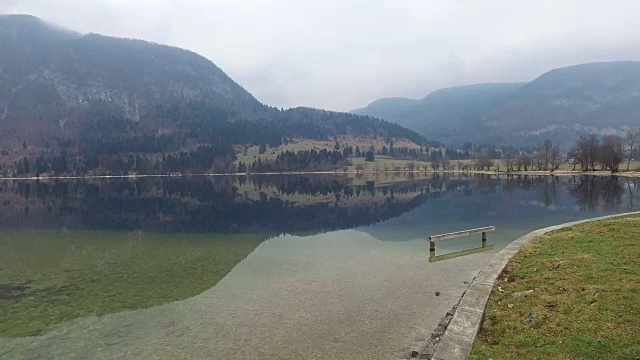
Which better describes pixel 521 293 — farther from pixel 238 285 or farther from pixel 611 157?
pixel 611 157

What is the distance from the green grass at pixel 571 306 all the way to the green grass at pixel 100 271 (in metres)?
21.1

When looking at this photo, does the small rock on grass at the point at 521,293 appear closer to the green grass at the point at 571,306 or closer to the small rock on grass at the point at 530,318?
the green grass at the point at 571,306

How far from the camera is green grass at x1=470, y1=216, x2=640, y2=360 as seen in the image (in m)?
13.3

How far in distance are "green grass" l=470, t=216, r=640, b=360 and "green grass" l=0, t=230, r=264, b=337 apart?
21101 millimetres

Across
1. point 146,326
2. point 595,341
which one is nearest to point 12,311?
point 146,326

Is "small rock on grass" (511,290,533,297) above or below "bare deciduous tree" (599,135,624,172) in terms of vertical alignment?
below

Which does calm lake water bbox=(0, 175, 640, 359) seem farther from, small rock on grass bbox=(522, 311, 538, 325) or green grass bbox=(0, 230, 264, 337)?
small rock on grass bbox=(522, 311, 538, 325)

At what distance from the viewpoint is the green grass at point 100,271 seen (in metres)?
26.8

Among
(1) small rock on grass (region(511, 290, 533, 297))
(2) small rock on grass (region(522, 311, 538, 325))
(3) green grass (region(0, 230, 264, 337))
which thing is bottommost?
(3) green grass (region(0, 230, 264, 337))

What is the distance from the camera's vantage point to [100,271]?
3712cm

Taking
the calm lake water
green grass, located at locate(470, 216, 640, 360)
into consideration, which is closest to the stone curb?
green grass, located at locate(470, 216, 640, 360)

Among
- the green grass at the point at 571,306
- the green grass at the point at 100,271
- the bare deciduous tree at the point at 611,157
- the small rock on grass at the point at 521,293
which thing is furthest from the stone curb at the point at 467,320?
the bare deciduous tree at the point at 611,157

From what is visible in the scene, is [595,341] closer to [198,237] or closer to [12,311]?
[12,311]

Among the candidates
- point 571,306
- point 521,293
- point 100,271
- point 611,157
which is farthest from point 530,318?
point 611,157
